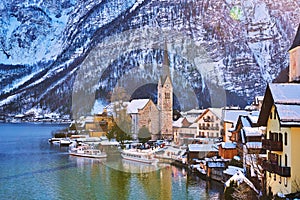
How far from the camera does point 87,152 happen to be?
37.3 m

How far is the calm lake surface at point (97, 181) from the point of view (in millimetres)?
20766

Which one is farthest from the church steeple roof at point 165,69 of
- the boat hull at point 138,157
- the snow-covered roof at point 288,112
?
the snow-covered roof at point 288,112

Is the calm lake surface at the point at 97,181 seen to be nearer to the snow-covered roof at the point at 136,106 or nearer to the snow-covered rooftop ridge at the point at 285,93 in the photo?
the snow-covered rooftop ridge at the point at 285,93

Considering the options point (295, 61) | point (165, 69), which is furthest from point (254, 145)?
point (165, 69)

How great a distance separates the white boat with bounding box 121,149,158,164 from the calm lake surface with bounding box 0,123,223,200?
79 cm

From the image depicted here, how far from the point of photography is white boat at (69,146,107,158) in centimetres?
3594

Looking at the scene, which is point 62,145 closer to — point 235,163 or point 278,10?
point 235,163

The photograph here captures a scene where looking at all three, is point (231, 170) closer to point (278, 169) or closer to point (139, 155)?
point (278, 169)

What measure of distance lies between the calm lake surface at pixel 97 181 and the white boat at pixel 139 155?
31.2 inches

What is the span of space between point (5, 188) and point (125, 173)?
647 cm

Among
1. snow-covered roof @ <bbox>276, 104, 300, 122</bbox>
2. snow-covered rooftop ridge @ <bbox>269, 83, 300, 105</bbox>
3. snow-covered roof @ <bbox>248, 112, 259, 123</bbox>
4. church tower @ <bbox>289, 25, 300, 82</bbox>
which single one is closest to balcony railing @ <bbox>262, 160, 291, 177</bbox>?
snow-covered roof @ <bbox>276, 104, 300, 122</bbox>

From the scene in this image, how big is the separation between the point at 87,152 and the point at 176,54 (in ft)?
225

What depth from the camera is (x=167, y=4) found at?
378 feet

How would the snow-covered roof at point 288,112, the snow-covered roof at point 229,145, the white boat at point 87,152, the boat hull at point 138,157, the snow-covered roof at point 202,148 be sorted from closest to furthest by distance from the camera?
the snow-covered roof at point 288,112 → the snow-covered roof at point 229,145 → the snow-covered roof at point 202,148 → the boat hull at point 138,157 → the white boat at point 87,152
